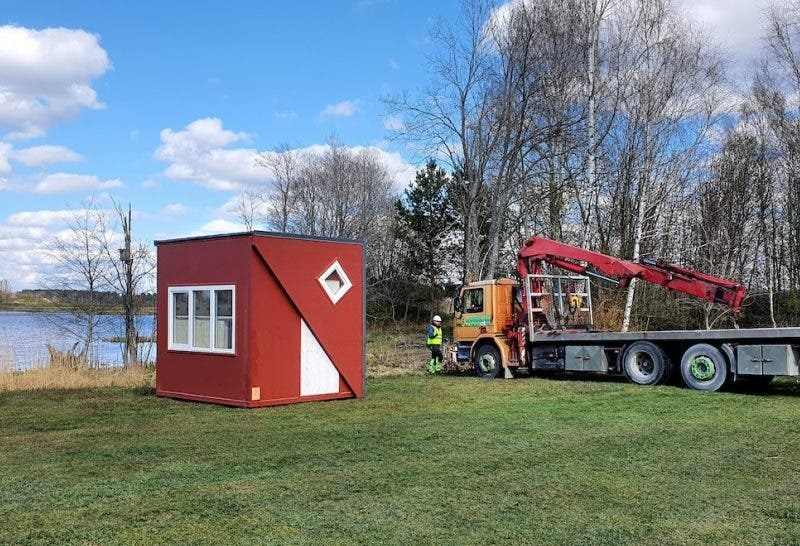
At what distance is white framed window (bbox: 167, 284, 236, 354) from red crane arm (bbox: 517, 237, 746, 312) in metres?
7.77

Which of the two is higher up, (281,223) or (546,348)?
(281,223)

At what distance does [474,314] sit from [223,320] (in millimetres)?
7234

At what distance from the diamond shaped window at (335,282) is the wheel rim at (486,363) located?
5515 millimetres

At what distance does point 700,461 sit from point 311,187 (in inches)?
1667

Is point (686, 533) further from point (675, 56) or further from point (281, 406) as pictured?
point (675, 56)

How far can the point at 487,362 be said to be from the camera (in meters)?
18.1

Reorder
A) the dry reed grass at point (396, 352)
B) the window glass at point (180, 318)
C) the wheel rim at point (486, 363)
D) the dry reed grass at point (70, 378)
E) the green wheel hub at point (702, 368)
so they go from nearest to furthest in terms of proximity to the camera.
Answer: the window glass at point (180, 318)
the green wheel hub at point (702, 368)
the dry reed grass at point (70, 378)
the wheel rim at point (486, 363)
the dry reed grass at point (396, 352)

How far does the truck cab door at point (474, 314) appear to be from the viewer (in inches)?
710

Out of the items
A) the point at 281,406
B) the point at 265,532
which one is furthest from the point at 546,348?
the point at 265,532

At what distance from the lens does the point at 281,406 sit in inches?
498

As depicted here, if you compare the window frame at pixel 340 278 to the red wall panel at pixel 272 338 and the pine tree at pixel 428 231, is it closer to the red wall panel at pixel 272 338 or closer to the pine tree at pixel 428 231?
the red wall panel at pixel 272 338

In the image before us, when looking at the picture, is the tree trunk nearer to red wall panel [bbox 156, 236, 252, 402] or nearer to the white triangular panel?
the white triangular panel

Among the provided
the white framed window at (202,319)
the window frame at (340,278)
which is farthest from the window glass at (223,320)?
the window frame at (340,278)

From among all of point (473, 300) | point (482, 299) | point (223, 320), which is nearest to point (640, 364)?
point (482, 299)
